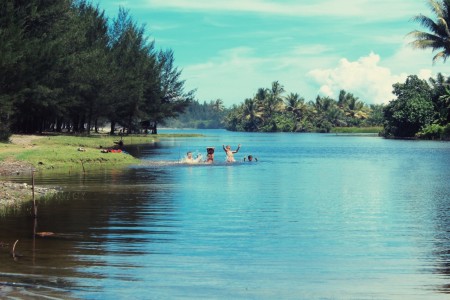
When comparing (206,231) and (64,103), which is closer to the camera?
(206,231)

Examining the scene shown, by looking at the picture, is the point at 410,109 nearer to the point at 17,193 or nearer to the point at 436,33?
the point at 436,33

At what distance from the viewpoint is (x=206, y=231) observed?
63.3 ft

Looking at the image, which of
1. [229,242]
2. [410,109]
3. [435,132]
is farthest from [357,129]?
[229,242]

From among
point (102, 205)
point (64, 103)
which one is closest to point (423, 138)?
point (64, 103)

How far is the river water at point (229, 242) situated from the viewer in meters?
12.4

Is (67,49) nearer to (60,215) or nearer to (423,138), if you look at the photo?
(60,215)

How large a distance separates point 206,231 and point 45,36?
4770cm

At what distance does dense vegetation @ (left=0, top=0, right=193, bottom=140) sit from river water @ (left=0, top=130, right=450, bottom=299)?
26.2 metres

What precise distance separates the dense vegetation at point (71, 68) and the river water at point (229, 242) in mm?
26240

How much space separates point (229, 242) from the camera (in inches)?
687

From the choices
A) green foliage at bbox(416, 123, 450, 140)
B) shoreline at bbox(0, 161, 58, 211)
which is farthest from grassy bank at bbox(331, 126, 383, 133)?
shoreline at bbox(0, 161, 58, 211)

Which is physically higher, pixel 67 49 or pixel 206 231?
pixel 67 49

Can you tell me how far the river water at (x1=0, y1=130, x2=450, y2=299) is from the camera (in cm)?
1238

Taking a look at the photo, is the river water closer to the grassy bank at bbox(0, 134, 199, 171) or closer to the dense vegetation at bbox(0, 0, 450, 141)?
the grassy bank at bbox(0, 134, 199, 171)
